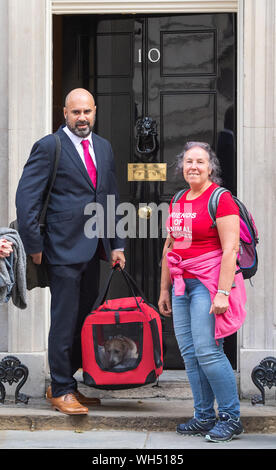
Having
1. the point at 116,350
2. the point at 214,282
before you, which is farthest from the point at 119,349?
the point at 214,282

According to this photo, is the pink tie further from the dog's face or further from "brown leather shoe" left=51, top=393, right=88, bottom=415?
"brown leather shoe" left=51, top=393, right=88, bottom=415

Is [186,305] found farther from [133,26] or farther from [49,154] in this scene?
[133,26]

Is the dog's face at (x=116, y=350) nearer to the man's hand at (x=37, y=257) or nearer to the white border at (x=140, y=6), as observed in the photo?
the man's hand at (x=37, y=257)

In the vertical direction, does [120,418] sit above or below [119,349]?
below

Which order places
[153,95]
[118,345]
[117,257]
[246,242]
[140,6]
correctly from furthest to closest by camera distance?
[153,95]
[140,6]
[117,257]
[118,345]
[246,242]

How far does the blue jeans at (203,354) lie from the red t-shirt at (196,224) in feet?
0.60

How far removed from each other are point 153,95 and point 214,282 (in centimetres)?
225

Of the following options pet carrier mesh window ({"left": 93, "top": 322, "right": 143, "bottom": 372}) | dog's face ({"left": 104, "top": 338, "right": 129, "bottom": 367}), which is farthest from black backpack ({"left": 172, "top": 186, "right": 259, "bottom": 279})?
dog's face ({"left": 104, "top": 338, "right": 129, "bottom": 367})

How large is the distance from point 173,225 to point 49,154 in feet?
3.41

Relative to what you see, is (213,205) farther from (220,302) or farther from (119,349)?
(119,349)

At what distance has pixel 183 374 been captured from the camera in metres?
7.30

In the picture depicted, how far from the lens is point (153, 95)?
7371 mm

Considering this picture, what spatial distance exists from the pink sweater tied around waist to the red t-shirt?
0.13 feet

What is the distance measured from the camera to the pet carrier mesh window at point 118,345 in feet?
20.3
